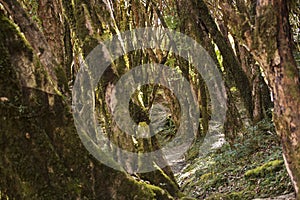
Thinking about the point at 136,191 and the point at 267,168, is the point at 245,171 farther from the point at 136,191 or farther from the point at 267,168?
the point at 136,191

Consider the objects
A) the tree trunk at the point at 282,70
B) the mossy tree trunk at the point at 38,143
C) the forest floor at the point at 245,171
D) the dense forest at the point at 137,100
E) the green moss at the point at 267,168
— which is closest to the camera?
the mossy tree trunk at the point at 38,143

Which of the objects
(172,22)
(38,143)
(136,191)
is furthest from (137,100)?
(172,22)

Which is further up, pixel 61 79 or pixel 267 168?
pixel 61 79

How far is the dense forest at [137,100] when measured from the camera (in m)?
4.43

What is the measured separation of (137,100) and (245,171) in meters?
2.81

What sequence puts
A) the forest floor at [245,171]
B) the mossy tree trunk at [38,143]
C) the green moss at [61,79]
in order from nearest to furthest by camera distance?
the mossy tree trunk at [38,143]
the green moss at [61,79]
the forest floor at [245,171]

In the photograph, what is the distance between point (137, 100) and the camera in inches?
337

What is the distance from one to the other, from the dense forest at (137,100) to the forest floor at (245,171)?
1.4 inches

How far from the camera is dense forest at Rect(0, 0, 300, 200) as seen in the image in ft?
14.5

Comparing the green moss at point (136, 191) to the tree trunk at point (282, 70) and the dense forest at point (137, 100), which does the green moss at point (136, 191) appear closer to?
the dense forest at point (137, 100)

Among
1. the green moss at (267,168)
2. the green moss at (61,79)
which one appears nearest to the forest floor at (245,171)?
the green moss at (267,168)

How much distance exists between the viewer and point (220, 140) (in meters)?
14.6

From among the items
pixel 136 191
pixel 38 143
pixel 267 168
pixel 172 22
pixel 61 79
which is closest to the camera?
pixel 38 143

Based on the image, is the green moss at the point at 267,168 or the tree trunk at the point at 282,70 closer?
the tree trunk at the point at 282,70
